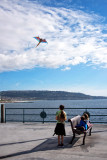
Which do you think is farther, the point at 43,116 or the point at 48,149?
the point at 43,116

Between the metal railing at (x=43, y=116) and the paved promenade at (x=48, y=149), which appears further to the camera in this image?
the metal railing at (x=43, y=116)

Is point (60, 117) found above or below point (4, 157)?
above

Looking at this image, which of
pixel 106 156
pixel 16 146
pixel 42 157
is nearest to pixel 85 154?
pixel 106 156

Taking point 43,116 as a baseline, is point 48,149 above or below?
Result: below

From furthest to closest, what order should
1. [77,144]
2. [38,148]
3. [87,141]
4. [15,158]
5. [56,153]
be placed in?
1. [87,141]
2. [77,144]
3. [38,148]
4. [56,153]
5. [15,158]

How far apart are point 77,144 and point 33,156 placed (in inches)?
86.2

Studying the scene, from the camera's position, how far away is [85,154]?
22.1 ft

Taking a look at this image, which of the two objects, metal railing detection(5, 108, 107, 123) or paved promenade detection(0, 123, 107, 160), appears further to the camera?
metal railing detection(5, 108, 107, 123)

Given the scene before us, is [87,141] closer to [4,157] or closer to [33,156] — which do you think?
[33,156]

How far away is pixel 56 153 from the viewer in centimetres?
689

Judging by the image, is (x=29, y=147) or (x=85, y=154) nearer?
(x=85, y=154)

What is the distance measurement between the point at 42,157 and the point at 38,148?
1.25 metres

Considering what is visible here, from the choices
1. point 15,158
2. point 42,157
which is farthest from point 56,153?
point 15,158

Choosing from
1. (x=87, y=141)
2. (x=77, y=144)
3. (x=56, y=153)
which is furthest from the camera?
(x=87, y=141)
